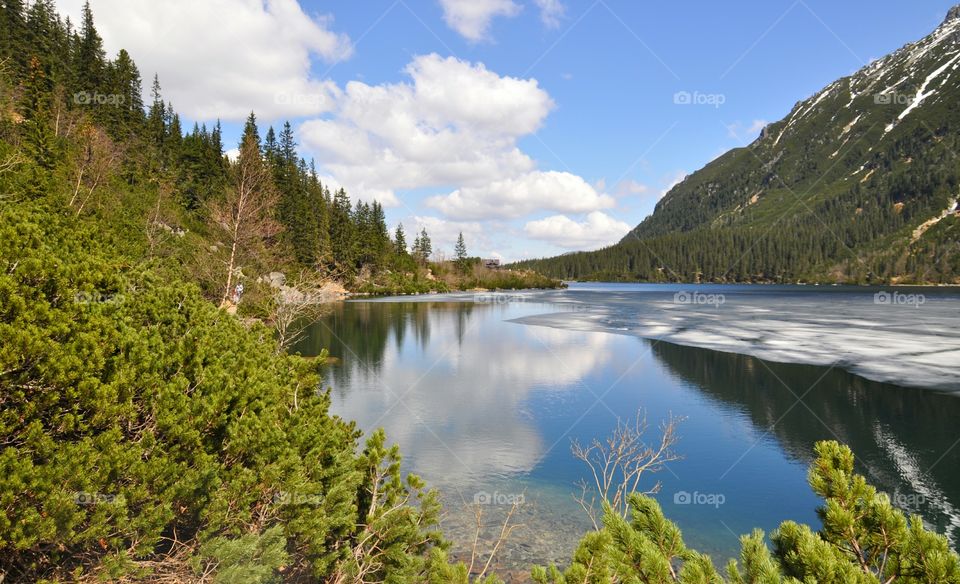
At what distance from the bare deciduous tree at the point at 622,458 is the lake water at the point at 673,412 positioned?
13.8 inches

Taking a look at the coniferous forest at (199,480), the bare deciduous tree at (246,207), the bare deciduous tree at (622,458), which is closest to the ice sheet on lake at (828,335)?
the bare deciduous tree at (622,458)

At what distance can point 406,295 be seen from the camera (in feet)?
325

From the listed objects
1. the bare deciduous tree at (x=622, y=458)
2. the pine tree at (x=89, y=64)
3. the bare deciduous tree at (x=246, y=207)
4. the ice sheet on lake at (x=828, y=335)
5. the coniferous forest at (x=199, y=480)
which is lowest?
the bare deciduous tree at (x=622, y=458)

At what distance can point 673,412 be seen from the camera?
19.9 metres

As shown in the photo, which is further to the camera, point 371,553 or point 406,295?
point 406,295

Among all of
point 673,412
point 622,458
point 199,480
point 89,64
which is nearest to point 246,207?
point 622,458

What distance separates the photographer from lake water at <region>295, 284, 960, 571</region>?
11.9m

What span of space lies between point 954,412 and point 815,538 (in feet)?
71.4

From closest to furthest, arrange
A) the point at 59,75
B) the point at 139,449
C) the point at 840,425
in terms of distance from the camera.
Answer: the point at 139,449 → the point at 840,425 → the point at 59,75

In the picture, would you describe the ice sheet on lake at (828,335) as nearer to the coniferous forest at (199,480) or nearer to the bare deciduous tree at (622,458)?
the bare deciduous tree at (622,458)

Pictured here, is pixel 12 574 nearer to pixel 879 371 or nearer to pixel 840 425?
pixel 840 425

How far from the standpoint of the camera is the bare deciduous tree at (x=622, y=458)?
1230 centimetres

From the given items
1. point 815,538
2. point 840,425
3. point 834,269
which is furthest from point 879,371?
point 834,269

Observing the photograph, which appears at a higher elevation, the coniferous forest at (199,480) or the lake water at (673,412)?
the coniferous forest at (199,480)
